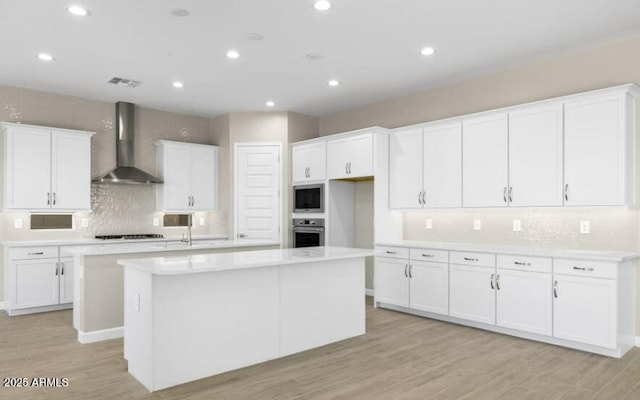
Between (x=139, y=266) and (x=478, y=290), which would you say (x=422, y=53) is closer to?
(x=478, y=290)

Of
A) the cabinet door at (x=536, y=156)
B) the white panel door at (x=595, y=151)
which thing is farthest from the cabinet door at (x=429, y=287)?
the white panel door at (x=595, y=151)

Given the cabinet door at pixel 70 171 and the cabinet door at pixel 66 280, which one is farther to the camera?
the cabinet door at pixel 70 171

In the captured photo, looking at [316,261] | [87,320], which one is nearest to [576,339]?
[316,261]

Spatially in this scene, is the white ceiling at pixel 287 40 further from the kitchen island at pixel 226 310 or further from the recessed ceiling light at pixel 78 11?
the kitchen island at pixel 226 310

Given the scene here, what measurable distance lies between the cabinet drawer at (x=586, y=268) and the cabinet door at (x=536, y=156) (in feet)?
2.03

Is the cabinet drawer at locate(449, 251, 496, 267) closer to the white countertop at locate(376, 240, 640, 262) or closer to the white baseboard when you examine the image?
the white countertop at locate(376, 240, 640, 262)

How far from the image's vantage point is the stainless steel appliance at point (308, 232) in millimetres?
6679

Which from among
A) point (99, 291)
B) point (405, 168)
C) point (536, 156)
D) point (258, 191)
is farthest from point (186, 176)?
point (536, 156)

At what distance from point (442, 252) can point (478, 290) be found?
58 centimetres

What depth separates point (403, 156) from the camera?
230 inches

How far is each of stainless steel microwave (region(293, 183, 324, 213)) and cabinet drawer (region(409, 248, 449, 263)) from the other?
5.75ft

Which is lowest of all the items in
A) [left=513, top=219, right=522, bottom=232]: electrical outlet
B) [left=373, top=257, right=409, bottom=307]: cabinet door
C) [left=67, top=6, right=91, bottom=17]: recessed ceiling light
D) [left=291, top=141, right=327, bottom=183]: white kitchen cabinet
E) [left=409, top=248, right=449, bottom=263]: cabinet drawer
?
[left=373, top=257, right=409, bottom=307]: cabinet door

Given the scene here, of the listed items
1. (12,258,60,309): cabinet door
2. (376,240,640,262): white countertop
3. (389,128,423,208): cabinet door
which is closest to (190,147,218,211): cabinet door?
(12,258,60,309): cabinet door

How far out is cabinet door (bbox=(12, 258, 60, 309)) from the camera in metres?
5.43
